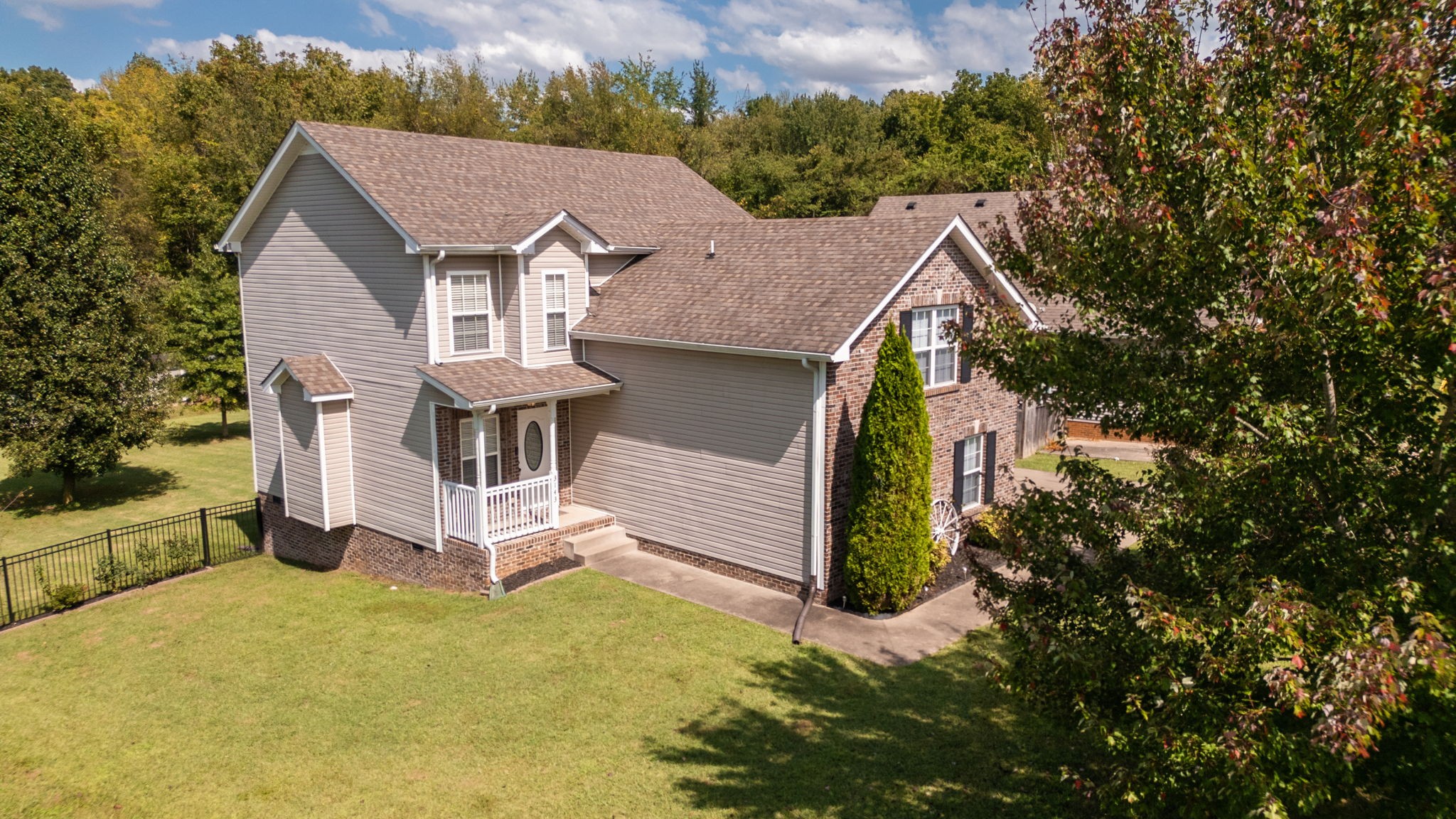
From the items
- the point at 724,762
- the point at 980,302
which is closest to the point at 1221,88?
the point at 980,302

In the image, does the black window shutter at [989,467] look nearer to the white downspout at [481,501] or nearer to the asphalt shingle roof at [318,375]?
the white downspout at [481,501]

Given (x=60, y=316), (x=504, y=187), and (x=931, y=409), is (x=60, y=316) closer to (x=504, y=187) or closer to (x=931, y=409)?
(x=504, y=187)

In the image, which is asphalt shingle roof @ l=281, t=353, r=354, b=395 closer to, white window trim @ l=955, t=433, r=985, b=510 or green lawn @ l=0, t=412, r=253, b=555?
green lawn @ l=0, t=412, r=253, b=555

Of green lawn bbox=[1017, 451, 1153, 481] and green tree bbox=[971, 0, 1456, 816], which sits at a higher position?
green tree bbox=[971, 0, 1456, 816]

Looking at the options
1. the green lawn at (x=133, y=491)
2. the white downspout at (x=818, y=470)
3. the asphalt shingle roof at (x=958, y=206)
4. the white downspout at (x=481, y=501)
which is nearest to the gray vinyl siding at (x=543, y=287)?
the white downspout at (x=481, y=501)

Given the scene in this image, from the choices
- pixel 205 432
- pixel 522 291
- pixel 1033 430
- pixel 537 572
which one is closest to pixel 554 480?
pixel 537 572

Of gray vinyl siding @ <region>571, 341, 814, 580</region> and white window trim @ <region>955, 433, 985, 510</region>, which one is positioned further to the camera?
white window trim @ <region>955, 433, 985, 510</region>

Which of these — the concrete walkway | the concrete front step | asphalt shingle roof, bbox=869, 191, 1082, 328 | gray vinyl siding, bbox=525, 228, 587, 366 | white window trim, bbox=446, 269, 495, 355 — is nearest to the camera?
the concrete walkway

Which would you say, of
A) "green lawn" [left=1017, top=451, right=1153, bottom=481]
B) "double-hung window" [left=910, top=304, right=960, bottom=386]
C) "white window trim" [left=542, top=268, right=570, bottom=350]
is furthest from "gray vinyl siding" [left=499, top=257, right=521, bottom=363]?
"green lawn" [left=1017, top=451, right=1153, bottom=481]
